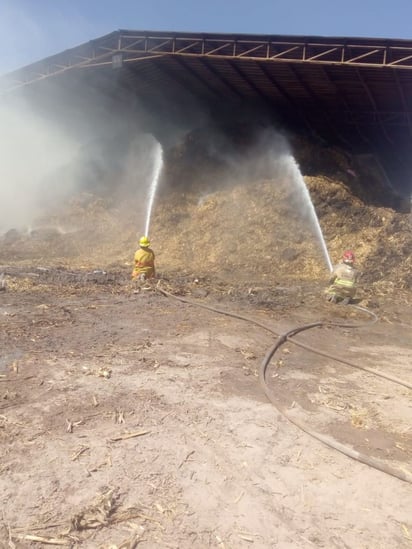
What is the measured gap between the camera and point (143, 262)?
11.2m

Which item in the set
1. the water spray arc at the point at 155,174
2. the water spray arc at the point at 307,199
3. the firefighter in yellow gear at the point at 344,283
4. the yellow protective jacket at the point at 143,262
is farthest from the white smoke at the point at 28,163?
the firefighter in yellow gear at the point at 344,283

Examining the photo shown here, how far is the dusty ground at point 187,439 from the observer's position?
315cm

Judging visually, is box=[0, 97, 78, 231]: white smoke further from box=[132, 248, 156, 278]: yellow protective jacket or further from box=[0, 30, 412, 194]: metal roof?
box=[132, 248, 156, 278]: yellow protective jacket

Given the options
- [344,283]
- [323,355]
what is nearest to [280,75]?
[344,283]

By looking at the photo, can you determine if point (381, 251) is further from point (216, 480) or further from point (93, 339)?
point (216, 480)

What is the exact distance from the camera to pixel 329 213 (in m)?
16.0

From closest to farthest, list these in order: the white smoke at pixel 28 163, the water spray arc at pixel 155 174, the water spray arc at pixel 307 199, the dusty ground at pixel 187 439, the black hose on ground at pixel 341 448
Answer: the dusty ground at pixel 187 439 → the black hose on ground at pixel 341 448 → the water spray arc at pixel 307 199 → the water spray arc at pixel 155 174 → the white smoke at pixel 28 163

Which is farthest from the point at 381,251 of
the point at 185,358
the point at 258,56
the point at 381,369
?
the point at 185,358

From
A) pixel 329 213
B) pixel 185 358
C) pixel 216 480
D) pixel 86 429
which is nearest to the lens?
pixel 216 480

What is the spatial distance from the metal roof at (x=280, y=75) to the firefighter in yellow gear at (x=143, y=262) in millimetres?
6842

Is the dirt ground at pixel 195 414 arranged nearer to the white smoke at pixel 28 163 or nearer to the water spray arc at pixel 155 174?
the water spray arc at pixel 155 174

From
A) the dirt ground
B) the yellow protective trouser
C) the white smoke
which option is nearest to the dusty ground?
the dirt ground

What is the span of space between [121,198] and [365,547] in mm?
18366

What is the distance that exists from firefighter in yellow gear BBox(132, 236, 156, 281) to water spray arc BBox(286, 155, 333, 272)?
227 inches
